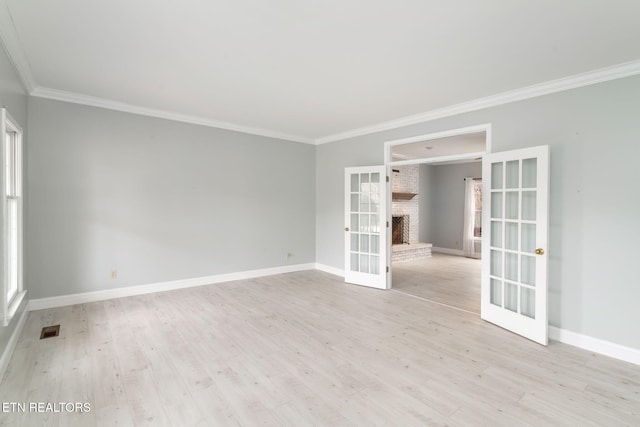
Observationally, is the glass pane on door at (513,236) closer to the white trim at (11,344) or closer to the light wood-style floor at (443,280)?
the light wood-style floor at (443,280)

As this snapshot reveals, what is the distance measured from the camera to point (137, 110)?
4.34 meters

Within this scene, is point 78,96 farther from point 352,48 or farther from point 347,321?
point 347,321

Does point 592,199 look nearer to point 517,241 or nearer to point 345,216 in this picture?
point 517,241

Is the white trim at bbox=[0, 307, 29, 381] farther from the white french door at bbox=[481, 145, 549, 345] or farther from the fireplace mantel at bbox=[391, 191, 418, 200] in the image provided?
the fireplace mantel at bbox=[391, 191, 418, 200]

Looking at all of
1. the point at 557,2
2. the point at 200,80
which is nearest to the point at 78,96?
the point at 200,80

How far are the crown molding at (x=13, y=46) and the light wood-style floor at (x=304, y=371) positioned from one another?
8.79 feet

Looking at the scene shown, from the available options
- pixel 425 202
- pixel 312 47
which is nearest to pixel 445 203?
pixel 425 202

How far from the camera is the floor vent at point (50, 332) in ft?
10.1

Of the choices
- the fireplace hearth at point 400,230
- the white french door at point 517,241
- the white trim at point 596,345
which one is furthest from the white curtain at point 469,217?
the white trim at point 596,345

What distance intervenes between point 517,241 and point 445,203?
19.5ft

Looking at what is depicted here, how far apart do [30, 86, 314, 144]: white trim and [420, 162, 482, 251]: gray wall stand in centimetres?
538

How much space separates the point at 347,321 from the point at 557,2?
337 cm

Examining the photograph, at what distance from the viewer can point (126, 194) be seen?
169 inches

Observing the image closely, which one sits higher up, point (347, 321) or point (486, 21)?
point (486, 21)
